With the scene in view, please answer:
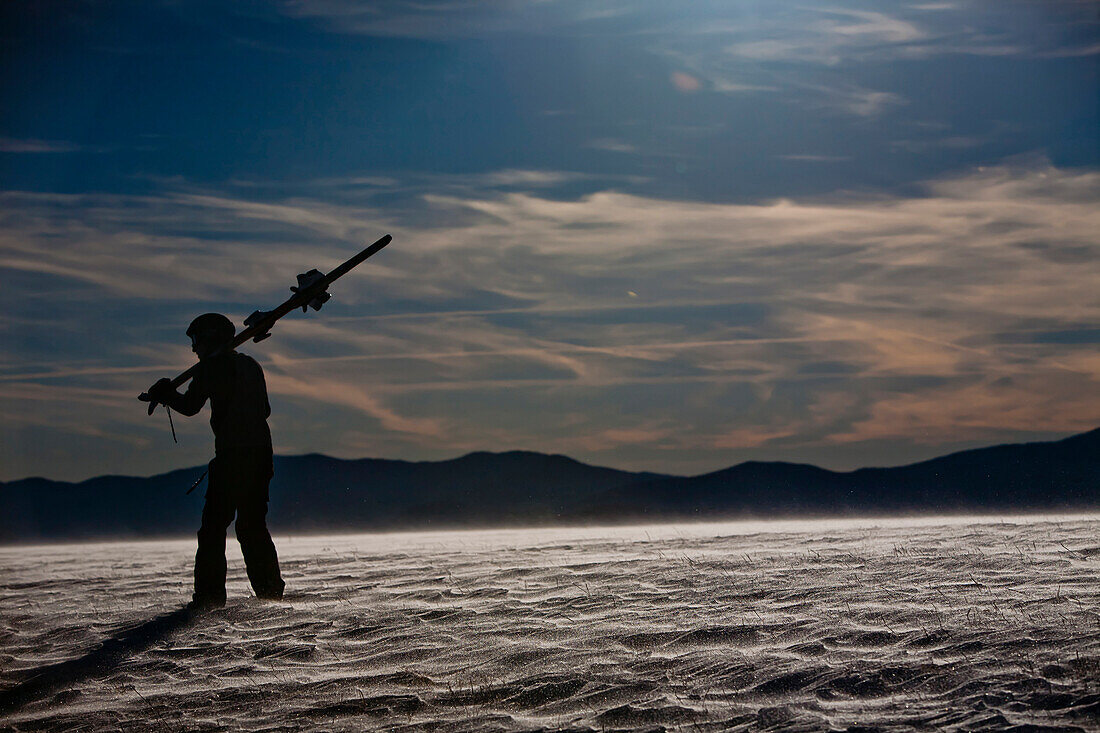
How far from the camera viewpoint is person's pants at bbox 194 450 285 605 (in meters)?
7.39

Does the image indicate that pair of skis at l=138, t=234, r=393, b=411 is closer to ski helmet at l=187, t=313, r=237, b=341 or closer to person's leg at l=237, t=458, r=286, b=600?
ski helmet at l=187, t=313, r=237, b=341

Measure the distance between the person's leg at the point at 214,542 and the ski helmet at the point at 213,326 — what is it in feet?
3.52

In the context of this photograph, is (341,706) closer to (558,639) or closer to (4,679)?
(558,639)

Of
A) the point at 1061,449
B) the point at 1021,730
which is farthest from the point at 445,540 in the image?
the point at 1061,449

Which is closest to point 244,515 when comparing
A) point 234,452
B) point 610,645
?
point 234,452

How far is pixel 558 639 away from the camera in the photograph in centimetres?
517

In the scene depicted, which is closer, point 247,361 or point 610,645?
point 610,645

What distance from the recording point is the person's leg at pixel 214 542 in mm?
7184

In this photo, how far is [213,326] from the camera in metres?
7.80

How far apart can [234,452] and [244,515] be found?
52 centimetres

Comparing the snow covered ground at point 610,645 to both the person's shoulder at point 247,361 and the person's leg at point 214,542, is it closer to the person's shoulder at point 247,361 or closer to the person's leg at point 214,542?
the person's leg at point 214,542

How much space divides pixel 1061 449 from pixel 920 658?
47.4m

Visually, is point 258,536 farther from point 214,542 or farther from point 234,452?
point 234,452

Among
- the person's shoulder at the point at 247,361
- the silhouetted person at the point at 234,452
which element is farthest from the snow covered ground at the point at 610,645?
the person's shoulder at the point at 247,361
